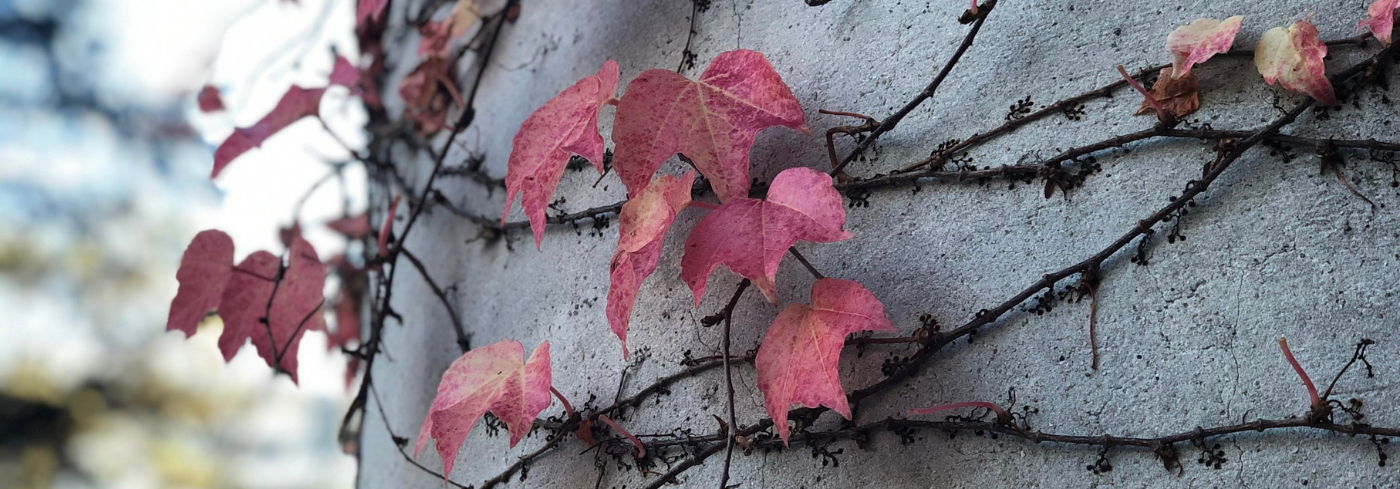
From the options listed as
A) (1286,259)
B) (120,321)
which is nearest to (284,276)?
(1286,259)

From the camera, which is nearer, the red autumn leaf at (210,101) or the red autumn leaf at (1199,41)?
the red autumn leaf at (1199,41)

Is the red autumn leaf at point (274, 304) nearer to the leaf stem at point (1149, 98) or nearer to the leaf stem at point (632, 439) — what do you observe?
the leaf stem at point (632, 439)

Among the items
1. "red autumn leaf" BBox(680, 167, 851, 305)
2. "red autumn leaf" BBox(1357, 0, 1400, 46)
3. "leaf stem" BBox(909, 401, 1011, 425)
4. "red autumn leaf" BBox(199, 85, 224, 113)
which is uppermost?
"red autumn leaf" BBox(199, 85, 224, 113)

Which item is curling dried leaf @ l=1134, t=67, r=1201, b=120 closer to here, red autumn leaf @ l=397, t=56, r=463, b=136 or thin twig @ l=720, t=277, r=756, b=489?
thin twig @ l=720, t=277, r=756, b=489

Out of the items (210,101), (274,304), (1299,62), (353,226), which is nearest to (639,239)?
(1299,62)

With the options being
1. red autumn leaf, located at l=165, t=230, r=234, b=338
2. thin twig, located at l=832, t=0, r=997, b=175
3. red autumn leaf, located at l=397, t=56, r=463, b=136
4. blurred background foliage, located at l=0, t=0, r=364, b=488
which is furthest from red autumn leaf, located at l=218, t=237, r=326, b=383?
blurred background foliage, located at l=0, t=0, r=364, b=488

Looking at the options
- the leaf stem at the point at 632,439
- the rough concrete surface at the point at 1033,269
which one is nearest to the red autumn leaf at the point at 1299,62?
the rough concrete surface at the point at 1033,269
